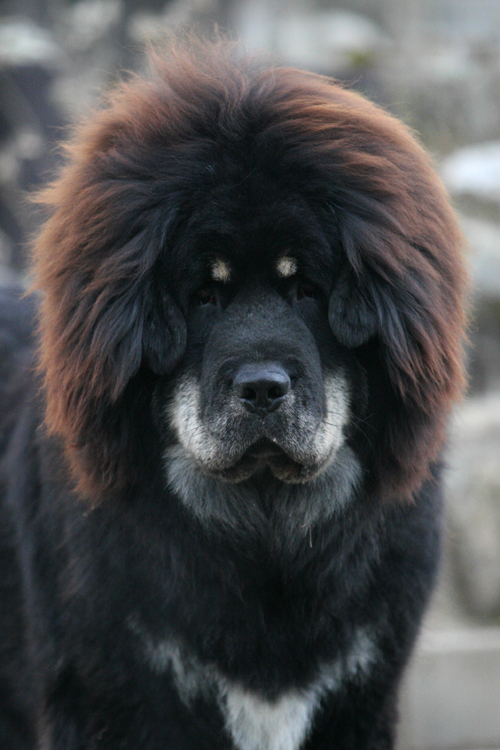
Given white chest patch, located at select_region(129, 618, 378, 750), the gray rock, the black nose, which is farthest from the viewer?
the gray rock

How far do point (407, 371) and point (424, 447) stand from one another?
24 centimetres

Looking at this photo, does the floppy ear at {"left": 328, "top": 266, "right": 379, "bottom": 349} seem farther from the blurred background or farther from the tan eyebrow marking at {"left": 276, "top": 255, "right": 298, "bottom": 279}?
the blurred background

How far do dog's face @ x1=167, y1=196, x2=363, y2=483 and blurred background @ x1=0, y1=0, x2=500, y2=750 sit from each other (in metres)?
0.60

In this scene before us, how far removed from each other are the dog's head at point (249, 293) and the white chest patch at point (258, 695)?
47 centimetres

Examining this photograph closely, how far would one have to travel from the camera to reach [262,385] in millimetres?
2111

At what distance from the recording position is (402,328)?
2.27m

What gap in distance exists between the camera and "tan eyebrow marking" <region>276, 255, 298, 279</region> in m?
2.26

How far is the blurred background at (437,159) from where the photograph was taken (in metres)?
3.84

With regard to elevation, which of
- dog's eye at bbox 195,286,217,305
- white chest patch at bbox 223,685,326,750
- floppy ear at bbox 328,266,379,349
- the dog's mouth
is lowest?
white chest patch at bbox 223,685,326,750

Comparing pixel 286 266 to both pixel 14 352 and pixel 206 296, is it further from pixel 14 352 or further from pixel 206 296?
pixel 14 352

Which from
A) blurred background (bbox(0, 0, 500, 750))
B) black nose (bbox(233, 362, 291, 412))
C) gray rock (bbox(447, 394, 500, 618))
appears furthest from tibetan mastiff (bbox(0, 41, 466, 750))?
gray rock (bbox(447, 394, 500, 618))

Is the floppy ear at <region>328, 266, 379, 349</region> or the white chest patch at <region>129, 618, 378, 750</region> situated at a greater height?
the floppy ear at <region>328, 266, 379, 349</region>

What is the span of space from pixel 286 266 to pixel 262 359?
27 centimetres

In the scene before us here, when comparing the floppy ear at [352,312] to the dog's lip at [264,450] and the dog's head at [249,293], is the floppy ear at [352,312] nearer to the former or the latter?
the dog's head at [249,293]
